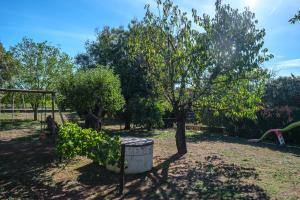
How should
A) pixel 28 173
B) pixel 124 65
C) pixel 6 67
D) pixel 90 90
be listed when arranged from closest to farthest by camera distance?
pixel 28 173 < pixel 90 90 < pixel 124 65 < pixel 6 67

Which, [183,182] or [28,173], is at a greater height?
[28,173]

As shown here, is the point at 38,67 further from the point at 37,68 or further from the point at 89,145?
the point at 89,145

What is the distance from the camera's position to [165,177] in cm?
901

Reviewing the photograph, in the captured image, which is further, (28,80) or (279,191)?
(28,80)

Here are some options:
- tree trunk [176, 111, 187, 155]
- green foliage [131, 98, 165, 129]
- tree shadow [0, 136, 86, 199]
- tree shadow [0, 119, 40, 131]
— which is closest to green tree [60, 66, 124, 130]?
tree shadow [0, 136, 86, 199]

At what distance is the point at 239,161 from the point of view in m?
11.4

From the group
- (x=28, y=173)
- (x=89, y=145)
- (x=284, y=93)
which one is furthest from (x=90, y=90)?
(x=284, y=93)

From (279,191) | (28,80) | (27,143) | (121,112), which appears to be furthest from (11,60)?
(279,191)

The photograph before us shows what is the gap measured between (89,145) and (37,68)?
17.5 meters

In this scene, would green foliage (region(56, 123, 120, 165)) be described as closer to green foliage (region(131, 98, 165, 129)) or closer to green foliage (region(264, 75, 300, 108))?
green foliage (region(131, 98, 165, 129))

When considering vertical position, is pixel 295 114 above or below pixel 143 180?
above

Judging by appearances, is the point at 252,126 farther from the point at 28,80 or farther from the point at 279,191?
the point at 28,80

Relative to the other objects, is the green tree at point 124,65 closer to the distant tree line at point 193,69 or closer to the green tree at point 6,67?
the distant tree line at point 193,69

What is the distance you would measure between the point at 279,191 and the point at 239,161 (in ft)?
12.2
